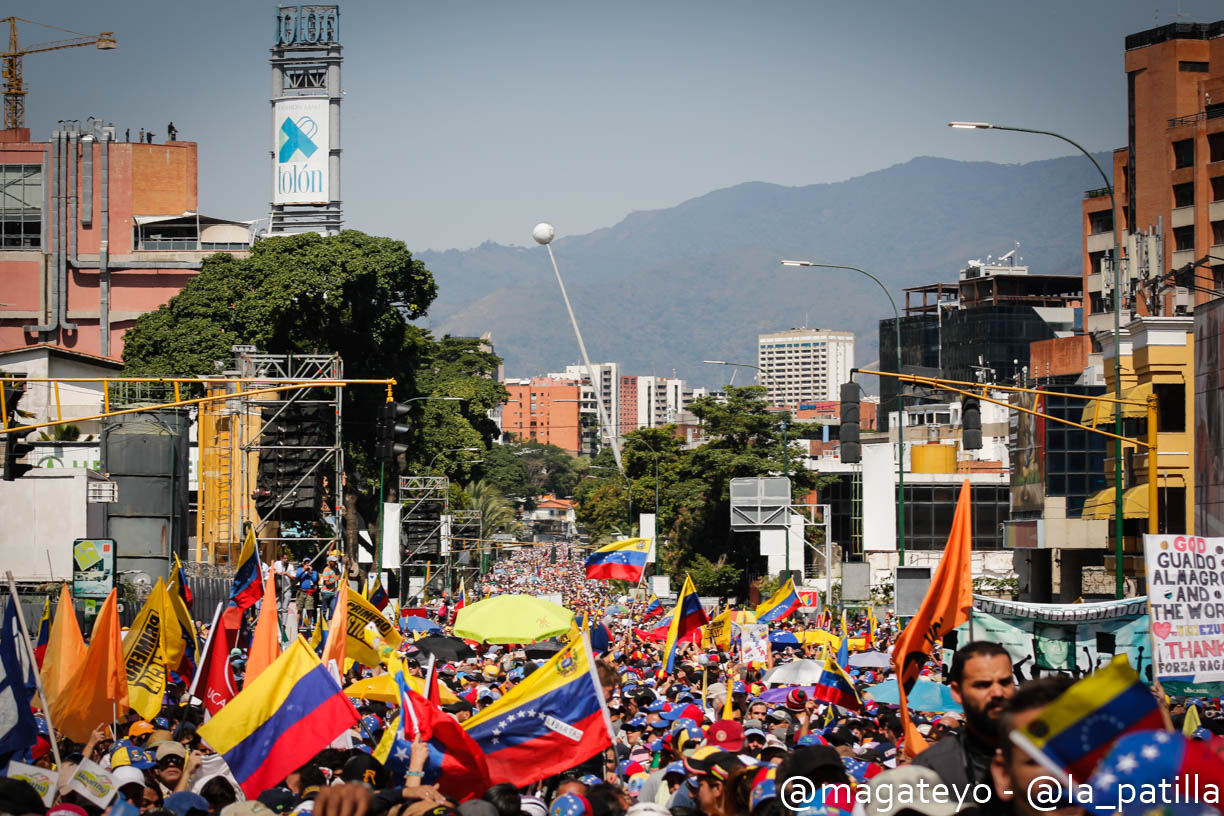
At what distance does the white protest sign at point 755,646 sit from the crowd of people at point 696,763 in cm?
170

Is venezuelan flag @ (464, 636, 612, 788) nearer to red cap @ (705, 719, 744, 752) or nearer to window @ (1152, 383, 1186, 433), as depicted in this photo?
red cap @ (705, 719, 744, 752)

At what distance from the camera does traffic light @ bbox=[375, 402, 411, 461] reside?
25062 mm

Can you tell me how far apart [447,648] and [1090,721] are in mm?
19386

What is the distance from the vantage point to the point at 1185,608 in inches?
518

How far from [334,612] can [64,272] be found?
67.4 m

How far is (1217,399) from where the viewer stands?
28.1m

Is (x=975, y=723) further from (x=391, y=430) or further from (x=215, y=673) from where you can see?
(x=391, y=430)

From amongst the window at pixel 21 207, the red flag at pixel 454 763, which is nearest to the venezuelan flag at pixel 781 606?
the red flag at pixel 454 763

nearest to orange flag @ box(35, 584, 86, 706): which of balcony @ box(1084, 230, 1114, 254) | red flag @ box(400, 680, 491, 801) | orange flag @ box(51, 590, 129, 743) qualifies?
orange flag @ box(51, 590, 129, 743)

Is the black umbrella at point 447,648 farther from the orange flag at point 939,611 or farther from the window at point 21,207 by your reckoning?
the window at point 21,207

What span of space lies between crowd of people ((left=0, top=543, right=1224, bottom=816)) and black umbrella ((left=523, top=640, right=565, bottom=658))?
167 centimetres

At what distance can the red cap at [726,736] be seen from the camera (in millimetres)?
9945

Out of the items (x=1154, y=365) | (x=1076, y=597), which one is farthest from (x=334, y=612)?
(x=1076, y=597)

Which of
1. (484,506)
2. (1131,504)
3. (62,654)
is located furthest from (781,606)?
(484,506)
